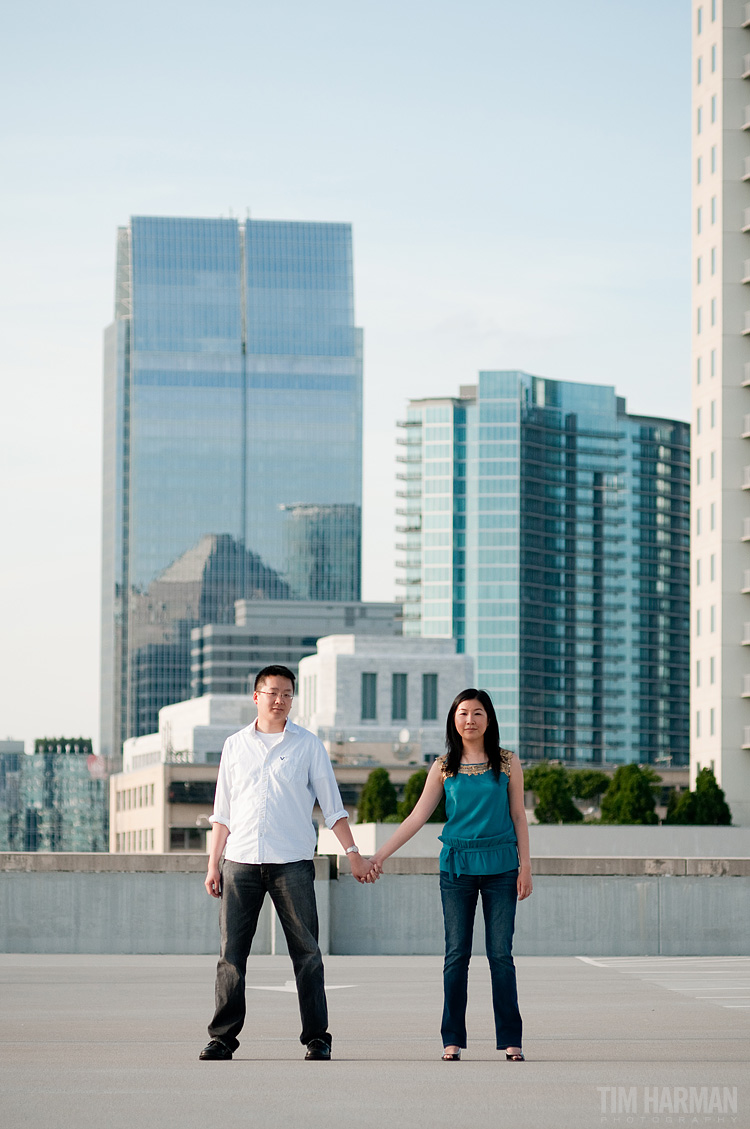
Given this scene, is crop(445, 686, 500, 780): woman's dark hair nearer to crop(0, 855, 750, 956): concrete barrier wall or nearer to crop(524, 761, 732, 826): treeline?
crop(0, 855, 750, 956): concrete barrier wall

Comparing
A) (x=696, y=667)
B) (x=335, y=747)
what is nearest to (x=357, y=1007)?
(x=696, y=667)

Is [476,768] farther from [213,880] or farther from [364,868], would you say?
[213,880]

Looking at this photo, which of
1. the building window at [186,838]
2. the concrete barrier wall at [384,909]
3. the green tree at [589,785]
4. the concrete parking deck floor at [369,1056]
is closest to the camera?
the concrete parking deck floor at [369,1056]

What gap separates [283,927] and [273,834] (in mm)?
492

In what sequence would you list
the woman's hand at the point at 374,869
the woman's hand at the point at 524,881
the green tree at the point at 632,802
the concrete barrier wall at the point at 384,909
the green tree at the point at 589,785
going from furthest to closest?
1. the green tree at the point at 589,785
2. the green tree at the point at 632,802
3. the concrete barrier wall at the point at 384,909
4. the woman's hand at the point at 374,869
5. the woman's hand at the point at 524,881

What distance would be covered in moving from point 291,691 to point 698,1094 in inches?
124

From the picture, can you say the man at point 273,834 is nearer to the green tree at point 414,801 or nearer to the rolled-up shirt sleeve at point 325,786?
the rolled-up shirt sleeve at point 325,786

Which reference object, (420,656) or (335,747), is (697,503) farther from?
(420,656)

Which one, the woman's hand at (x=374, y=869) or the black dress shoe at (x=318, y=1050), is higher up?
the woman's hand at (x=374, y=869)

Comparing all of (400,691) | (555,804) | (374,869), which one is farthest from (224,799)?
(400,691)

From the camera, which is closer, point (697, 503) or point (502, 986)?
point (502, 986)

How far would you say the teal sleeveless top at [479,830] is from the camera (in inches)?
383

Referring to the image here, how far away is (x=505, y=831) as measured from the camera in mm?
9766

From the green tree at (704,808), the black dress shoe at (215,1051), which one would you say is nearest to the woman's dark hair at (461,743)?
the black dress shoe at (215,1051)
